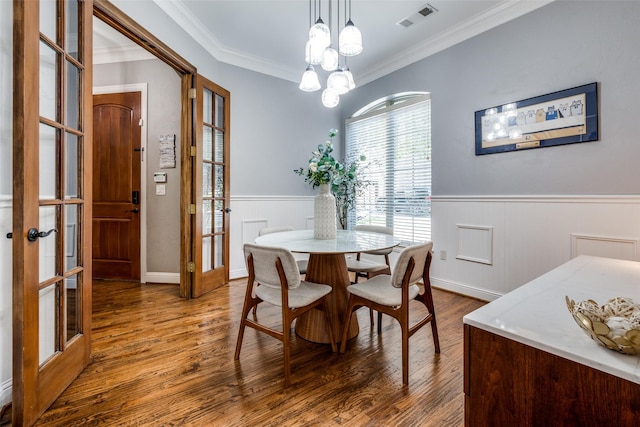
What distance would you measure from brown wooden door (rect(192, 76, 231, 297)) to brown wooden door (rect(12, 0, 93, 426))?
1.26 metres

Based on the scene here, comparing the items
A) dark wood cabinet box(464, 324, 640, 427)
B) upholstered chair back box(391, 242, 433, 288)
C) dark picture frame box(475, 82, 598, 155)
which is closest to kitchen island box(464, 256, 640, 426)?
dark wood cabinet box(464, 324, 640, 427)

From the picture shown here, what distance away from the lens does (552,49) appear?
246cm

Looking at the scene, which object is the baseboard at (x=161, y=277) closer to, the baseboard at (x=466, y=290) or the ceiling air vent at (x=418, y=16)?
the baseboard at (x=466, y=290)

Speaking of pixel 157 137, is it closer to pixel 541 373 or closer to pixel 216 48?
pixel 216 48

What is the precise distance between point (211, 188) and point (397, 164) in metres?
2.33

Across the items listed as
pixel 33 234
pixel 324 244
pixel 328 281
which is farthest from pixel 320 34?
pixel 33 234

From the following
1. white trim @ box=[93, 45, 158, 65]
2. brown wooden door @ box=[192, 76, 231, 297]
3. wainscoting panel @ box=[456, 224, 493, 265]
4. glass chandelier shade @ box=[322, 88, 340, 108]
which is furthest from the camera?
white trim @ box=[93, 45, 158, 65]

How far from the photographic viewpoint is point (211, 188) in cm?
331

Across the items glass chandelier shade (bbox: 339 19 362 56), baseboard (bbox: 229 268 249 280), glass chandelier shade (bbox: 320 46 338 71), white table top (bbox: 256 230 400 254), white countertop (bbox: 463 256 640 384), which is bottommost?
baseboard (bbox: 229 268 249 280)

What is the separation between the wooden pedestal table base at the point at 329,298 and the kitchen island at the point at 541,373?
1.29 m

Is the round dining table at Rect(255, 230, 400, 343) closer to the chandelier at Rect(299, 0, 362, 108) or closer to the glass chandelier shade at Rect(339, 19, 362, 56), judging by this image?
the chandelier at Rect(299, 0, 362, 108)

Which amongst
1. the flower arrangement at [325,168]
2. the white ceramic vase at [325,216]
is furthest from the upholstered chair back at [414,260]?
the flower arrangement at [325,168]

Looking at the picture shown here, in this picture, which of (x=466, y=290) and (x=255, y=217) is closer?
(x=466, y=290)

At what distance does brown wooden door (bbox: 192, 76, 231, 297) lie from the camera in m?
3.03
